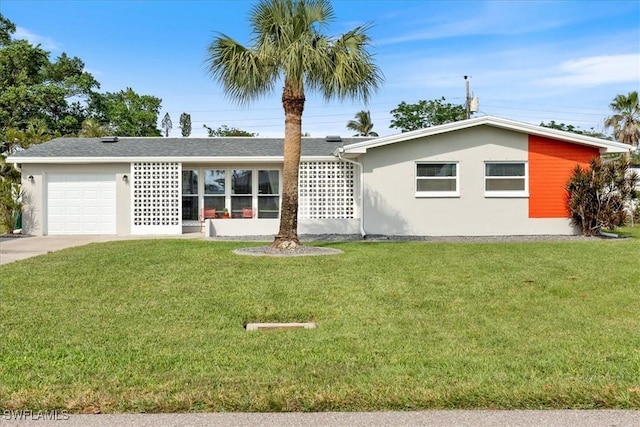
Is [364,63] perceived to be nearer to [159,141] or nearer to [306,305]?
[306,305]

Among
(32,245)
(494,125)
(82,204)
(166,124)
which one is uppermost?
(166,124)

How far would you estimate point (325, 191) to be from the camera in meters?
18.3

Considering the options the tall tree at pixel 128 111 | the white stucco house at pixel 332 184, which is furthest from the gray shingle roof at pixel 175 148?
the tall tree at pixel 128 111

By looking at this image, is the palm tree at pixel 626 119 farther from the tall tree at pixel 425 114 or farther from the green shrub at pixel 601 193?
the green shrub at pixel 601 193

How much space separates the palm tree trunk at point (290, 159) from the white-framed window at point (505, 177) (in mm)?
7426

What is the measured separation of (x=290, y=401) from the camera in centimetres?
385

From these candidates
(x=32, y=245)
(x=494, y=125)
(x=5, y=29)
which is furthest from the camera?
(x=5, y=29)

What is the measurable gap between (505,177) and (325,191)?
5.86 metres

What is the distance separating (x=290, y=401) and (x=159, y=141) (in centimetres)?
1873

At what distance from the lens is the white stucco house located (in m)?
17.2

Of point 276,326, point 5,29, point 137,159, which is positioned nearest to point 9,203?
point 137,159

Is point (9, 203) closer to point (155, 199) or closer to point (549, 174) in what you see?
point (155, 199)

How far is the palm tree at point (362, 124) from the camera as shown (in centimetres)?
5162

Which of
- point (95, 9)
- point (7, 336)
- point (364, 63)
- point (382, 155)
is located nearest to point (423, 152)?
point (382, 155)
